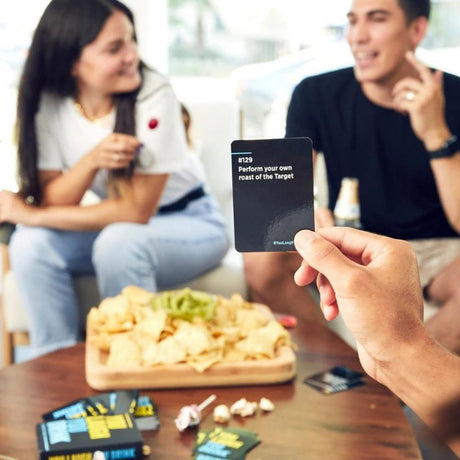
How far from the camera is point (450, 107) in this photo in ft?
6.18

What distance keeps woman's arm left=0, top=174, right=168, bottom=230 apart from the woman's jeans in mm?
29

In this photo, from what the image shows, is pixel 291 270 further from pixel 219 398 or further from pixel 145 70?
pixel 219 398

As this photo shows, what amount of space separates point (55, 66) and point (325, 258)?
57.0 inches

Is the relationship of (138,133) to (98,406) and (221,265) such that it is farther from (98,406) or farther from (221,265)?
(98,406)

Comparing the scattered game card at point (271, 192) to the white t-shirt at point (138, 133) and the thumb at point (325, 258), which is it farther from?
the white t-shirt at point (138, 133)

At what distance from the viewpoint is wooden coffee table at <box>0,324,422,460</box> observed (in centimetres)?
93

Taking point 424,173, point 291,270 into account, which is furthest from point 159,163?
point 424,173

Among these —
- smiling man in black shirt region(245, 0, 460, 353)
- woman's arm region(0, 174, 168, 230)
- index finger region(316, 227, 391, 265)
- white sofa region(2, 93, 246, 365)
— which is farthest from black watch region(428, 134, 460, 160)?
index finger region(316, 227, 391, 265)

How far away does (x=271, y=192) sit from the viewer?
67 centimetres

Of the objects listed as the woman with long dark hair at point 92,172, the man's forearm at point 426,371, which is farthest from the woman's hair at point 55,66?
the man's forearm at point 426,371

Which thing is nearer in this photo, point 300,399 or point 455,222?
point 300,399

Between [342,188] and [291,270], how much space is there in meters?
0.26

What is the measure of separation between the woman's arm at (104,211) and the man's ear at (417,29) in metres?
0.79

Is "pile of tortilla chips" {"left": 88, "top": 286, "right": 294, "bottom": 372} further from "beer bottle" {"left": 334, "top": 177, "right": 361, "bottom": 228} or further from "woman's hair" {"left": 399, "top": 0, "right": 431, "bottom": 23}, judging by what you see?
"woman's hair" {"left": 399, "top": 0, "right": 431, "bottom": 23}
